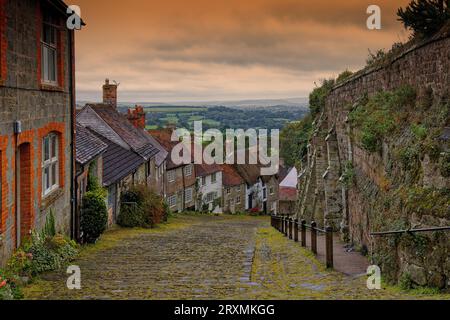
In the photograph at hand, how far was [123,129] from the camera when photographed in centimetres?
3316

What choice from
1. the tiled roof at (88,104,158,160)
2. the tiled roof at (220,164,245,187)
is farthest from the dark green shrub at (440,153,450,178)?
the tiled roof at (220,164,245,187)

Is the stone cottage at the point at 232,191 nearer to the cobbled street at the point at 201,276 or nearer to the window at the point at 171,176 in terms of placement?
the window at the point at 171,176

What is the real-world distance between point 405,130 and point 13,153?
825 cm

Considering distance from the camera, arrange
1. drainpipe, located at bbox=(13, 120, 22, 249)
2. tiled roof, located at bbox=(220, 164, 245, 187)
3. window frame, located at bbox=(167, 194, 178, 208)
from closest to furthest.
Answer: drainpipe, located at bbox=(13, 120, 22, 249) → window frame, located at bbox=(167, 194, 178, 208) → tiled roof, located at bbox=(220, 164, 245, 187)

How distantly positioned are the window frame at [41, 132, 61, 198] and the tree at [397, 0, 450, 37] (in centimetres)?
886

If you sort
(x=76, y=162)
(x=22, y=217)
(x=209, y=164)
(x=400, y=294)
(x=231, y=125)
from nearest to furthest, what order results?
1. (x=400, y=294)
2. (x=22, y=217)
3. (x=76, y=162)
4. (x=209, y=164)
5. (x=231, y=125)

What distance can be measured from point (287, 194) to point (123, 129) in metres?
44.1

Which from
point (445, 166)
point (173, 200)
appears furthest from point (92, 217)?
point (173, 200)

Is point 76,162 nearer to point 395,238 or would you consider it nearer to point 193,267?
point 193,267

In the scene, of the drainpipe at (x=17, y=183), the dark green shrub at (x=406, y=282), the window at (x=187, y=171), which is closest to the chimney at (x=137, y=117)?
the window at (x=187, y=171)

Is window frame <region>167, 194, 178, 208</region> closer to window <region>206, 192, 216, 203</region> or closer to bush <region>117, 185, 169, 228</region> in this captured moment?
window <region>206, 192, 216, 203</region>

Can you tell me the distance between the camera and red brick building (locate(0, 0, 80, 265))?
33.5ft
